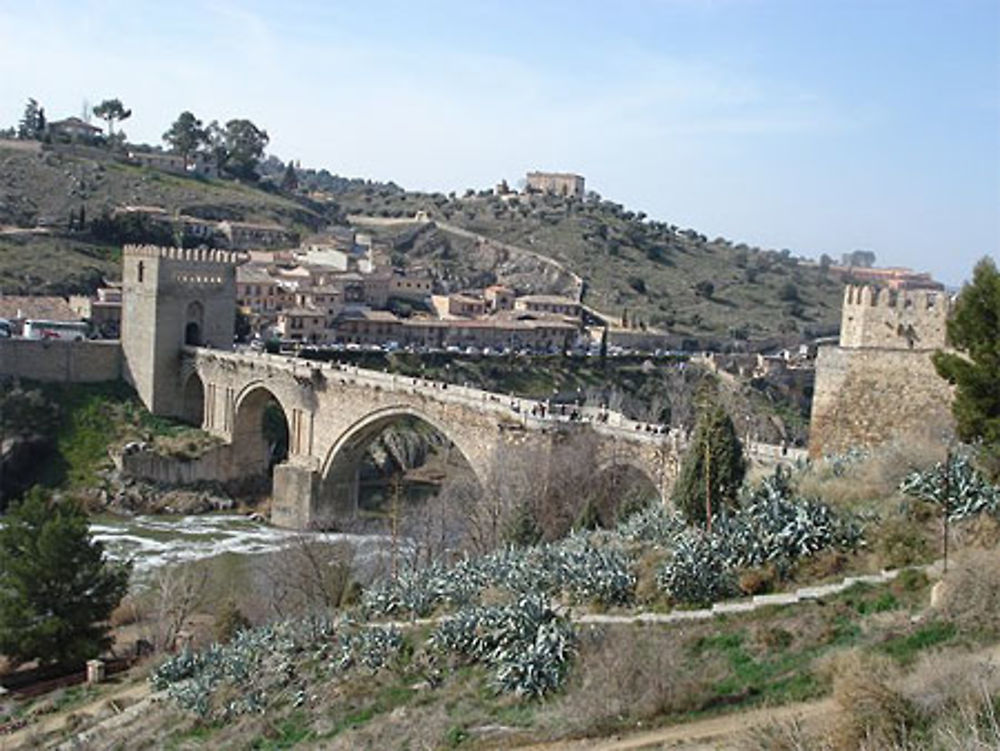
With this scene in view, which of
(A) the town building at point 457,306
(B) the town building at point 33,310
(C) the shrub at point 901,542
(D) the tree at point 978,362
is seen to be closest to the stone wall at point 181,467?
(B) the town building at point 33,310

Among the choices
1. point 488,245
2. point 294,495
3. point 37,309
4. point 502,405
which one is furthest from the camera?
point 488,245

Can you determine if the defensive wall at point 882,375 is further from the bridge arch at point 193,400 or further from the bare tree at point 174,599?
the bridge arch at point 193,400

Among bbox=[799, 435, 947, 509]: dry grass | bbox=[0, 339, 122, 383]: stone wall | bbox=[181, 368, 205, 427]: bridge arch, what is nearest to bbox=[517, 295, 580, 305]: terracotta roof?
bbox=[181, 368, 205, 427]: bridge arch

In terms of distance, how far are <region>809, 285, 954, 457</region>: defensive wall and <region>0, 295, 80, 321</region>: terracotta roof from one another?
109 ft

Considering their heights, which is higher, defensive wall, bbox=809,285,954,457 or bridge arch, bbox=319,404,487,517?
defensive wall, bbox=809,285,954,457

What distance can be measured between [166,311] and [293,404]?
22.1 ft

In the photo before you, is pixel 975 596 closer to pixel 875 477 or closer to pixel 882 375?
pixel 875 477

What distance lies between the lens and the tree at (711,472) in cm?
1423

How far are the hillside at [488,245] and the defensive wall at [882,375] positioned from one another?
130 ft

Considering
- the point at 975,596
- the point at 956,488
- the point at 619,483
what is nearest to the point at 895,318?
the point at 956,488

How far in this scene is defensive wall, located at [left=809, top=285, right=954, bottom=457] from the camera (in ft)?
50.9

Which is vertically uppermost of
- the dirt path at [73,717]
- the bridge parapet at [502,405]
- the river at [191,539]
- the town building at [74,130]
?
the town building at [74,130]

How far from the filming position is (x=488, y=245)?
3194 inches

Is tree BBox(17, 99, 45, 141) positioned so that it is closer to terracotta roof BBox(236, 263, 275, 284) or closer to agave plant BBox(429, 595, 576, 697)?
terracotta roof BBox(236, 263, 275, 284)
